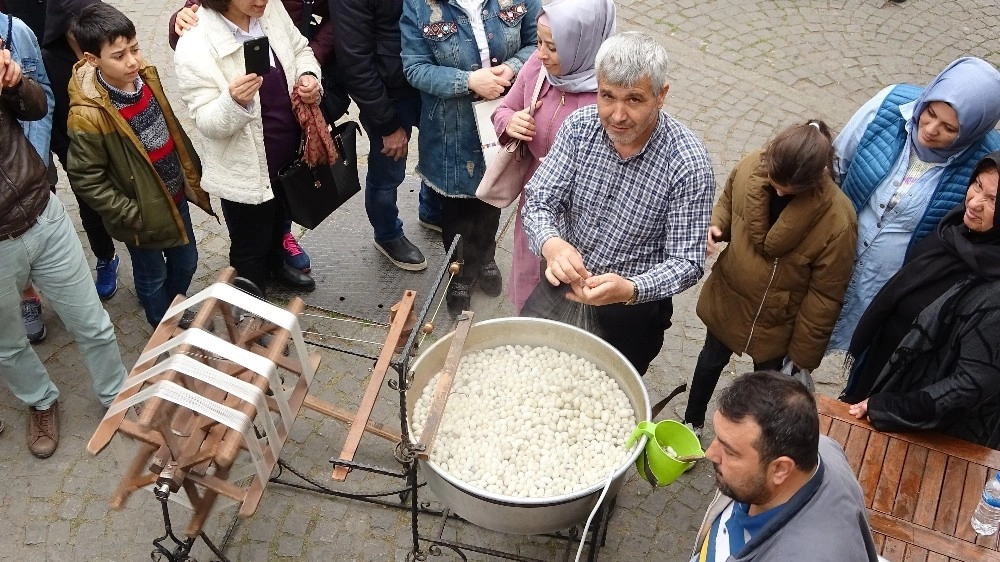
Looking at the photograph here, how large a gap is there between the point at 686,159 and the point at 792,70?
14.9 ft

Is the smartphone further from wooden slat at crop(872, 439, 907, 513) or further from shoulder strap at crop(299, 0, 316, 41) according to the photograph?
wooden slat at crop(872, 439, 907, 513)

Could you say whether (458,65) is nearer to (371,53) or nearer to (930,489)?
(371,53)

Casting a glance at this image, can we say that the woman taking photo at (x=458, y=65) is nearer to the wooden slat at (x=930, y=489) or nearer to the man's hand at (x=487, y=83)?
the man's hand at (x=487, y=83)

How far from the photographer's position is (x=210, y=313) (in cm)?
289

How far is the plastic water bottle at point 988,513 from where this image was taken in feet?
9.07

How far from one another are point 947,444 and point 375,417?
262cm

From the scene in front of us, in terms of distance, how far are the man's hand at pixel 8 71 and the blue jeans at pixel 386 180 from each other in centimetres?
167

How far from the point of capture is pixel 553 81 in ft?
11.6

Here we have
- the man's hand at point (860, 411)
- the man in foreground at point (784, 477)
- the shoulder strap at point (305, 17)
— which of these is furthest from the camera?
the shoulder strap at point (305, 17)

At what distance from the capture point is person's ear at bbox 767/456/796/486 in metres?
2.20

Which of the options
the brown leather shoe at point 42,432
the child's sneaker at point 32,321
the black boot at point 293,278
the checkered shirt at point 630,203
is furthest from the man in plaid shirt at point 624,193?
the child's sneaker at point 32,321

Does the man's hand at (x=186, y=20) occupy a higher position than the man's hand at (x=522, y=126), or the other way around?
the man's hand at (x=186, y=20)

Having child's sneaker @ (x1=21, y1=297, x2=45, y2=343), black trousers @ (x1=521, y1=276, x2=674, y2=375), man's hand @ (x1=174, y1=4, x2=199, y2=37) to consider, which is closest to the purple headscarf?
black trousers @ (x1=521, y1=276, x2=674, y2=375)

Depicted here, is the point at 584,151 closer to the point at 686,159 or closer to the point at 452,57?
the point at 686,159
